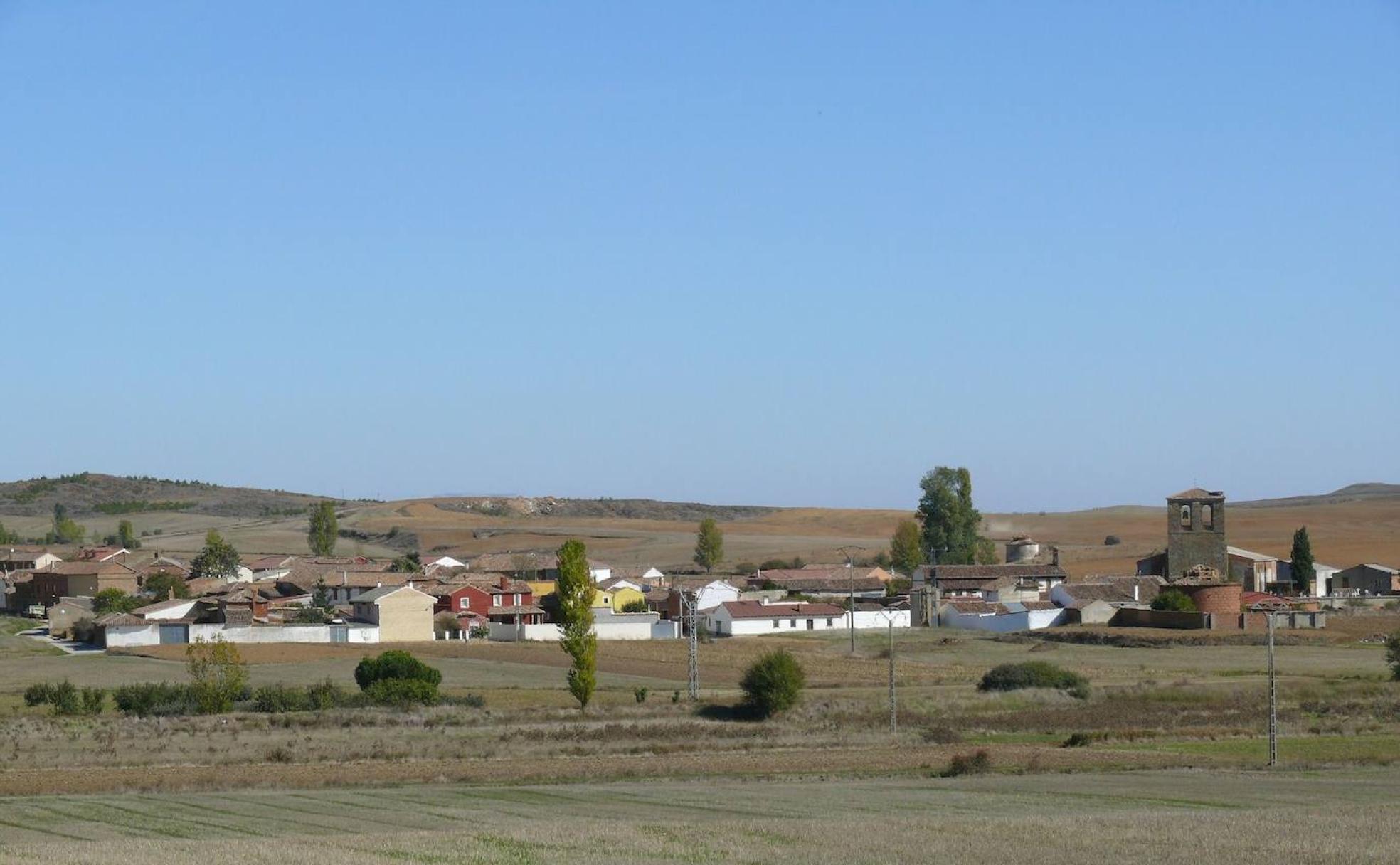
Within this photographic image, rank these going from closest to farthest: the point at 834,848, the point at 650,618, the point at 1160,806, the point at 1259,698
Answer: the point at 834,848 < the point at 1160,806 < the point at 1259,698 < the point at 650,618

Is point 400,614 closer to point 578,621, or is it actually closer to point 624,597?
point 624,597

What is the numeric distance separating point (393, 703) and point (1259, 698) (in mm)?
28986

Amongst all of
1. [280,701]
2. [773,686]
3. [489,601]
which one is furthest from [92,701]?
[489,601]

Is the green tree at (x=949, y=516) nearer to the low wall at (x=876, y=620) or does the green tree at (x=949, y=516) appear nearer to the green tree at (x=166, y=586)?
the low wall at (x=876, y=620)

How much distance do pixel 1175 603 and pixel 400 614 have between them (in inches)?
1530

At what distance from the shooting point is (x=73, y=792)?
126 ft

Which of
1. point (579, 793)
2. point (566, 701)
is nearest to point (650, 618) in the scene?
point (566, 701)

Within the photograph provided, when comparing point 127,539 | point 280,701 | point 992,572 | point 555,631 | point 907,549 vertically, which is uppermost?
point 127,539

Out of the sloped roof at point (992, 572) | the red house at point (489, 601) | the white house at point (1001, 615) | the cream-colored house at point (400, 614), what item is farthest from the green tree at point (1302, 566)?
the cream-colored house at point (400, 614)

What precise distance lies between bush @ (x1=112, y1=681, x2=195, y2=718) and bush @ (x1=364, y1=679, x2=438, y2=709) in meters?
6.02

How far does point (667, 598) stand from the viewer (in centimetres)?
9819

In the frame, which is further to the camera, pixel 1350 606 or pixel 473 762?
pixel 1350 606

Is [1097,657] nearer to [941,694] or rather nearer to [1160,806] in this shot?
[941,694]

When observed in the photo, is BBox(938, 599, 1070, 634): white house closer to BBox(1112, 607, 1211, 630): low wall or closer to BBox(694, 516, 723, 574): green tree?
BBox(1112, 607, 1211, 630): low wall
